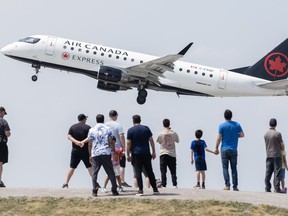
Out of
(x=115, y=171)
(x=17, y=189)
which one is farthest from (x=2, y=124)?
(x=115, y=171)

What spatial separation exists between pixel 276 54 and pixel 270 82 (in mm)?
5640

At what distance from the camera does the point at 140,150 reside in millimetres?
21250

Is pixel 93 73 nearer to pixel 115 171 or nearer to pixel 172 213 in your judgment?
pixel 115 171

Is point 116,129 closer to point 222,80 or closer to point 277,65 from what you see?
point 222,80

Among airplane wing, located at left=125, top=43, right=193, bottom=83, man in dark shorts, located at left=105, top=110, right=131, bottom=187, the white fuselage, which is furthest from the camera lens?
airplane wing, located at left=125, top=43, right=193, bottom=83

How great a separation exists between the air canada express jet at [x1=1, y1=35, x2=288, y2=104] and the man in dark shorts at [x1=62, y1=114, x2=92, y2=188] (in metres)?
24.7

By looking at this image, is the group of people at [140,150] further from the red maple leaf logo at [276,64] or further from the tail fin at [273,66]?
the red maple leaf logo at [276,64]

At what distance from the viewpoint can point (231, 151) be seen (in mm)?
23312

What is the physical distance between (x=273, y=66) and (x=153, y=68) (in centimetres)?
1058

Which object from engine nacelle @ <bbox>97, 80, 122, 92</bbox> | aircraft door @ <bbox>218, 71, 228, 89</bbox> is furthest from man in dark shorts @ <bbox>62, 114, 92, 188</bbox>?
aircraft door @ <bbox>218, 71, 228, 89</bbox>

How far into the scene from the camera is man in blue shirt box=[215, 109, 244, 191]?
23219 mm

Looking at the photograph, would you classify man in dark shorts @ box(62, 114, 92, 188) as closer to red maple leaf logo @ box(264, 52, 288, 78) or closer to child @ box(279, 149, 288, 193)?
child @ box(279, 149, 288, 193)

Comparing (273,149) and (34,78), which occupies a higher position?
(34,78)

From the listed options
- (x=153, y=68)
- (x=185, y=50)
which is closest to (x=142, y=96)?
(x=153, y=68)
